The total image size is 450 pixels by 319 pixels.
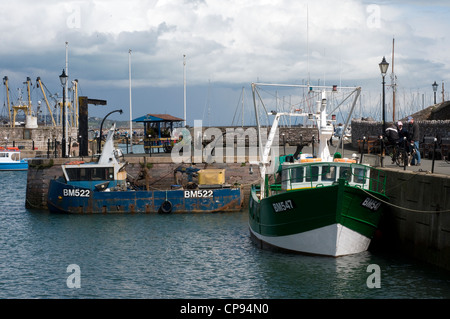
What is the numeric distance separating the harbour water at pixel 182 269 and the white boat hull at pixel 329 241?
0.28m

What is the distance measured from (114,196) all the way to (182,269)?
1378 centimetres

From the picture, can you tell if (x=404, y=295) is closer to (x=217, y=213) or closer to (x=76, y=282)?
(x=76, y=282)

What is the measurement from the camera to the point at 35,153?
86062mm

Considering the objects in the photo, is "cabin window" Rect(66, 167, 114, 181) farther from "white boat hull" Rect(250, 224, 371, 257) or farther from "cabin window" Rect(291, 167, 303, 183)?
"white boat hull" Rect(250, 224, 371, 257)

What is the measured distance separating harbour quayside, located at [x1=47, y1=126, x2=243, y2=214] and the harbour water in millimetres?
3646

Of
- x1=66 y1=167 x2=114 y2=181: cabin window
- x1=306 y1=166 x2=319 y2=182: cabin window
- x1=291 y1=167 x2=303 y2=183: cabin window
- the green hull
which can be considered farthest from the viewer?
x1=66 y1=167 x2=114 y2=181: cabin window

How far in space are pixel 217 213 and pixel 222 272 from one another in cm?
1401

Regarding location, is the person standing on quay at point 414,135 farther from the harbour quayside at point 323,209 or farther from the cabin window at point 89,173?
the cabin window at point 89,173

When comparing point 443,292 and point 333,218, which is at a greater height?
point 333,218

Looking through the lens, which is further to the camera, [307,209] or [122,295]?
[307,209]

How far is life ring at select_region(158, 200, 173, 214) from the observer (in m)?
35.7

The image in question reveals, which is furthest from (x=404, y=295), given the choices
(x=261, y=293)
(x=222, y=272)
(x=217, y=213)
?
(x=217, y=213)

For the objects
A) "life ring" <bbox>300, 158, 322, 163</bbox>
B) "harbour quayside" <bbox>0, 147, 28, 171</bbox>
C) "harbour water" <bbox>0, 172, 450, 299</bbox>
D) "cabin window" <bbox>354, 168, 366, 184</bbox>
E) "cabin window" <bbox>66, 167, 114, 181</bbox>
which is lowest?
"harbour water" <bbox>0, 172, 450, 299</bbox>

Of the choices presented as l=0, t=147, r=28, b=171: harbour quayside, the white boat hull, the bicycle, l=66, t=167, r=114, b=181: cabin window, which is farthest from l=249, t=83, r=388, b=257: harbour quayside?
l=0, t=147, r=28, b=171: harbour quayside
